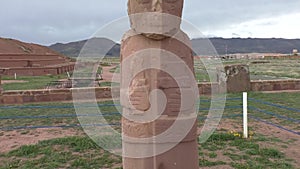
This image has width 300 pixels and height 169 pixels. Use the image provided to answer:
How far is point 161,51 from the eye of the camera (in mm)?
2943

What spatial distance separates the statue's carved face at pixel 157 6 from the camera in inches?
111

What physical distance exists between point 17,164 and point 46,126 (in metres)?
2.56

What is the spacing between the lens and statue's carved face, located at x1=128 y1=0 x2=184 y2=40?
281cm

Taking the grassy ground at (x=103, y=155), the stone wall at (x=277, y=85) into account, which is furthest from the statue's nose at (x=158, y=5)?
the stone wall at (x=277, y=85)

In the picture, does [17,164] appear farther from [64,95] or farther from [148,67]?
[64,95]

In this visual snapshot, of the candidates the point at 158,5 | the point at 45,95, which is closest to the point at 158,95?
the point at 158,5

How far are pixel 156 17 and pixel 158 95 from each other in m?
0.72

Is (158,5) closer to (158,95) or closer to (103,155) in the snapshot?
(158,95)

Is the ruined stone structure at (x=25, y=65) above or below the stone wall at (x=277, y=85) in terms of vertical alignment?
above

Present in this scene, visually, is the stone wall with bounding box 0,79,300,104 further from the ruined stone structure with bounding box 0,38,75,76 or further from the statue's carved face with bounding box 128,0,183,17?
the ruined stone structure with bounding box 0,38,75,76

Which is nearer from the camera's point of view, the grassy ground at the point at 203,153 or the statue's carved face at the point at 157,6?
the statue's carved face at the point at 157,6

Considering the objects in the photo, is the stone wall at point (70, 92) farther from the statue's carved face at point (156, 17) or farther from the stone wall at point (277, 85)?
the statue's carved face at point (156, 17)

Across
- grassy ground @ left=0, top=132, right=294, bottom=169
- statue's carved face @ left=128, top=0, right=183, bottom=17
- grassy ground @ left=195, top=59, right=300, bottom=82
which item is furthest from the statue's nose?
grassy ground @ left=195, top=59, right=300, bottom=82

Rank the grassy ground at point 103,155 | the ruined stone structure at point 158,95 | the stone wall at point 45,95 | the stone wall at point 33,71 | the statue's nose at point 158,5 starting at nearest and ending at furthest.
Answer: the statue's nose at point 158,5 → the ruined stone structure at point 158,95 → the grassy ground at point 103,155 → the stone wall at point 45,95 → the stone wall at point 33,71
